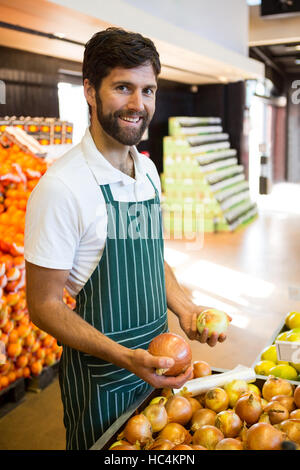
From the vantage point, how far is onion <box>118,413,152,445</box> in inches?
54.3

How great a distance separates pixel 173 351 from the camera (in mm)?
1397

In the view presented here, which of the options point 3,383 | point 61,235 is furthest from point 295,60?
point 61,235

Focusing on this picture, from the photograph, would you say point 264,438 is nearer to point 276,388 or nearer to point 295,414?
point 295,414

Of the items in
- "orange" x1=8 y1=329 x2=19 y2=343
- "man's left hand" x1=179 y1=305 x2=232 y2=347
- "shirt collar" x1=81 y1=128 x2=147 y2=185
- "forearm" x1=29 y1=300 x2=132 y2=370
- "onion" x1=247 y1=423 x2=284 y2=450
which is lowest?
"orange" x1=8 y1=329 x2=19 y2=343

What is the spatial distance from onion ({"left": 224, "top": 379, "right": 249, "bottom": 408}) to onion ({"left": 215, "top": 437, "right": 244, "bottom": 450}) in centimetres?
31

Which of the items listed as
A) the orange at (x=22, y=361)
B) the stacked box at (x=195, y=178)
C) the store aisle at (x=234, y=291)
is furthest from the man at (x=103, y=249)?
the stacked box at (x=195, y=178)

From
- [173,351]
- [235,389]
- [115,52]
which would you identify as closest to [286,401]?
[235,389]

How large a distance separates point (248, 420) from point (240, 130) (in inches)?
402

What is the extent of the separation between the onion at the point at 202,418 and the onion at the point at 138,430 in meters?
0.16

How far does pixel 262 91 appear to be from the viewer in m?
14.1

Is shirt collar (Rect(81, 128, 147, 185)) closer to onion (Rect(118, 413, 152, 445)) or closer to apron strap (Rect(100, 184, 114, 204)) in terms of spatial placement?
apron strap (Rect(100, 184, 114, 204))

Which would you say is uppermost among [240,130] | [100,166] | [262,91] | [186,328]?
[262,91]

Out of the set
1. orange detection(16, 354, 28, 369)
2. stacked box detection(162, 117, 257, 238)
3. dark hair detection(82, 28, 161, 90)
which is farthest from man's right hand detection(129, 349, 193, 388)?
stacked box detection(162, 117, 257, 238)
